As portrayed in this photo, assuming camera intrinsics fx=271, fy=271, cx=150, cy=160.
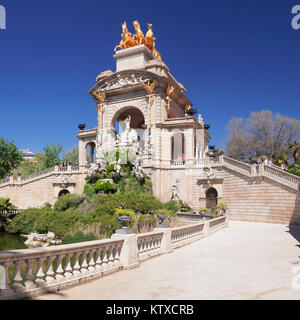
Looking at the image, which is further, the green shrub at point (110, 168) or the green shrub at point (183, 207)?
the green shrub at point (110, 168)

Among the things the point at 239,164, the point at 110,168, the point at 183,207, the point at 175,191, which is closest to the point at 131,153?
the point at 110,168

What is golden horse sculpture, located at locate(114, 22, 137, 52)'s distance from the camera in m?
34.1

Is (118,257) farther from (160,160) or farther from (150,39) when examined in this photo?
(150,39)

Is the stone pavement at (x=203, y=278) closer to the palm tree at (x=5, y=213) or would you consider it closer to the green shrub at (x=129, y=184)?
the green shrub at (x=129, y=184)

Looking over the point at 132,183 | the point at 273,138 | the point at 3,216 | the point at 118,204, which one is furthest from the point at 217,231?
the point at 273,138

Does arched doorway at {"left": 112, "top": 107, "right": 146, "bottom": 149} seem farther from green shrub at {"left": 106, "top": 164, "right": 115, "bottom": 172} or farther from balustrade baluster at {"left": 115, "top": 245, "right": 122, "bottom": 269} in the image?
balustrade baluster at {"left": 115, "top": 245, "right": 122, "bottom": 269}

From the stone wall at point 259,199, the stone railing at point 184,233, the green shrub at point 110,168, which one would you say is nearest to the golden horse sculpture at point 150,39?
the green shrub at point 110,168

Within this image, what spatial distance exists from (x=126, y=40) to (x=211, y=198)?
22383mm

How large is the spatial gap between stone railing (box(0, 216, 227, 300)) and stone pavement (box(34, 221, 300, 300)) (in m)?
0.22

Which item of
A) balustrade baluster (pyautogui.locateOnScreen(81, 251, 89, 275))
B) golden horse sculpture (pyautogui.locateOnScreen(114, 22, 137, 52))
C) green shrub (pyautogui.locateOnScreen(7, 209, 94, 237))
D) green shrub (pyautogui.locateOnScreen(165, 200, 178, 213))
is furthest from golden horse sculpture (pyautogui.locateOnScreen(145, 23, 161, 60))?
balustrade baluster (pyautogui.locateOnScreen(81, 251, 89, 275))

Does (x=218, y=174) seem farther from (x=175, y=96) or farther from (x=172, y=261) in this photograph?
(x=172, y=261)

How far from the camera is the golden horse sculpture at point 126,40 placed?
34.1 metres

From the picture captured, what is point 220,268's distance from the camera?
7.49 m

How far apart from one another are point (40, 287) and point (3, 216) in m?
22.0
